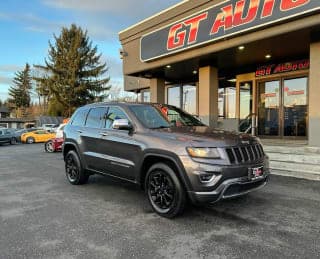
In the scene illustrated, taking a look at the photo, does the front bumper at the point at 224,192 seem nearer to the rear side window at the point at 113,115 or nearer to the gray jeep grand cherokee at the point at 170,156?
the gray jeep grand cherokee at the point at 170,156

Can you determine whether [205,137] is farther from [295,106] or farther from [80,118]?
[295,106]

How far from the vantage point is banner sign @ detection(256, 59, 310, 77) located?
1155 centimetres

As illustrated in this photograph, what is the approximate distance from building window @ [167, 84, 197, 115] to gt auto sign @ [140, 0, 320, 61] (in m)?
4.20

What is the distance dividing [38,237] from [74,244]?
600mm

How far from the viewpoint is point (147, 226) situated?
4.50 meters

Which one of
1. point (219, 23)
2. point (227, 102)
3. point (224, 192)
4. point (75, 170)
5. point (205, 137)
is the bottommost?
point (75, 170)

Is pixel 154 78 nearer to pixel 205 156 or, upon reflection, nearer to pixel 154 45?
pixel 154 45

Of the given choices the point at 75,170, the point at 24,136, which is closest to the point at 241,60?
the point at 75,170

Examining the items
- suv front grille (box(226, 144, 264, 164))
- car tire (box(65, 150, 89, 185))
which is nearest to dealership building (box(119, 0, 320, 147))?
suv front grille (box(226, 144, 264, 164))

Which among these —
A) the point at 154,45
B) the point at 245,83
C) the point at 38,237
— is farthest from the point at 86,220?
the point at 245,83

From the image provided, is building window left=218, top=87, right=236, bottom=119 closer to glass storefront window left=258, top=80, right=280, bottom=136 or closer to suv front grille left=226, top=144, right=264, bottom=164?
glass storefront window left=258, top=80, right=280, bottom=136

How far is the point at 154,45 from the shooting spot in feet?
41.4

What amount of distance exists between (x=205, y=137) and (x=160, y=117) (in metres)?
1.33

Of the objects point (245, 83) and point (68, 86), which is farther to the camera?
point (68, 86)
